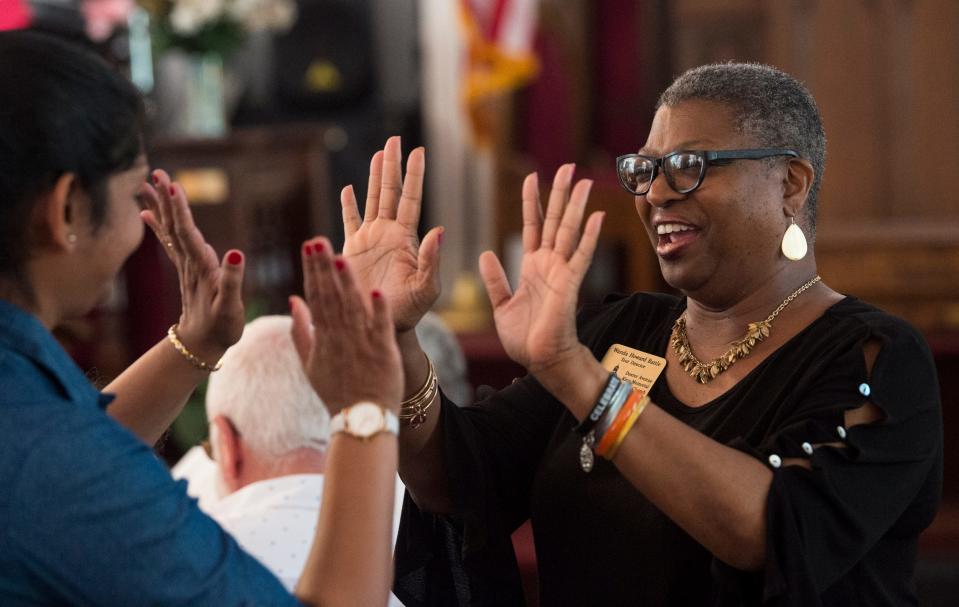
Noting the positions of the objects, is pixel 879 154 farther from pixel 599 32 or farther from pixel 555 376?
pixel 555 376

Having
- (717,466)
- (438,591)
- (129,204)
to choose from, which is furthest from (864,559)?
(129,204)

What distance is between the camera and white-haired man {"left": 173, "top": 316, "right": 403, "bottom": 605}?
201 cm

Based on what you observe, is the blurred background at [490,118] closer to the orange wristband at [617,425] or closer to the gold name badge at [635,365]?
the gold name badge at [635,365]

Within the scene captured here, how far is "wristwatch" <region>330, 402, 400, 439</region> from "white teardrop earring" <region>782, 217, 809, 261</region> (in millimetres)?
668

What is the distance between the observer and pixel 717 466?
1.39m

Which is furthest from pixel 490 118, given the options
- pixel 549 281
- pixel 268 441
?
pixel 549 281

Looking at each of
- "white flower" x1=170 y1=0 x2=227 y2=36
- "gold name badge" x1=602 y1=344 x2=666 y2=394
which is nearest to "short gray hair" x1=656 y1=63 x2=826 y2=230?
"gold name badge" x1=602 y1=344 x2=666 y2=394

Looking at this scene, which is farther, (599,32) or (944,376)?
(599,32)

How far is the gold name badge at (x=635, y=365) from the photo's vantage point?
1740mm

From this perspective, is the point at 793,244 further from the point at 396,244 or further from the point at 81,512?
the point at 81,512

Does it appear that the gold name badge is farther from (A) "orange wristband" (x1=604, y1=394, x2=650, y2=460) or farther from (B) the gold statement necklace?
(A) "orange wristband" (x1=604, y1=394, x2=650, y2=460)

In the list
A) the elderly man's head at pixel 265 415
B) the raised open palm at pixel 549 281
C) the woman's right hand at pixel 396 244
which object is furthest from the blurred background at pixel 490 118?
the raised open palm at pixel 549 281

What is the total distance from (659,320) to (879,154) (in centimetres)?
508

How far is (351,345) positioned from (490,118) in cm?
492
